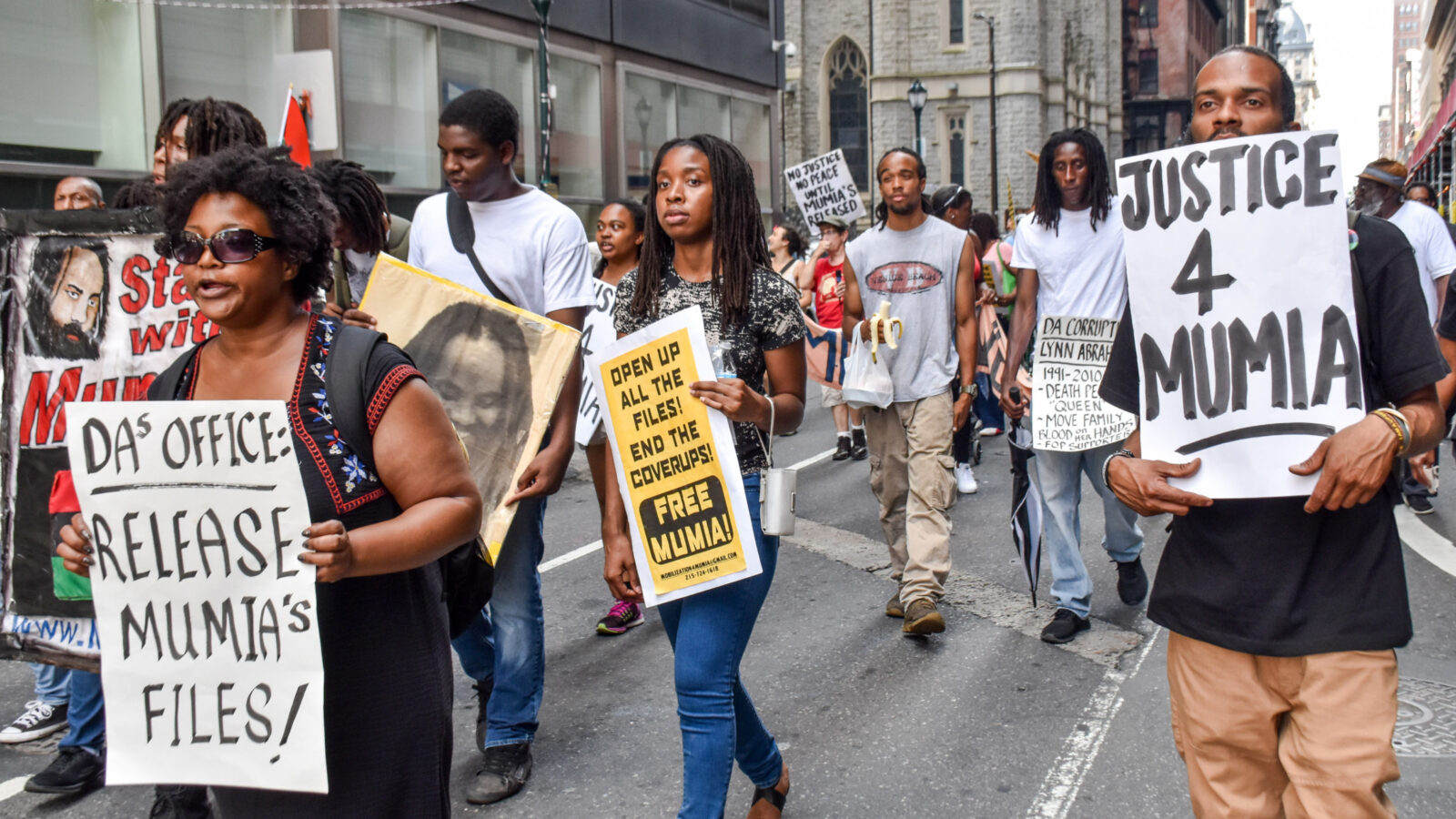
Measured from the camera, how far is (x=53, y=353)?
3445mm

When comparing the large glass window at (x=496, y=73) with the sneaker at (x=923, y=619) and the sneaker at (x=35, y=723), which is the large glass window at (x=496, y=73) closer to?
the sneaker at (x=923, y=619)

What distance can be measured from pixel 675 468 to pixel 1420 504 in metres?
6.60

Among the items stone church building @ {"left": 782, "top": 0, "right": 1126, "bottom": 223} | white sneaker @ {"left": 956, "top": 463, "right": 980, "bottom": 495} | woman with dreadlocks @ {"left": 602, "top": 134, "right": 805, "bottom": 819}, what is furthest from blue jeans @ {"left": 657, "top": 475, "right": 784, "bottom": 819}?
stone church building @ {"left": 782, "top": 0, "right": 1126, "bottom": 223}

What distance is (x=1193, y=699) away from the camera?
2.78 metres

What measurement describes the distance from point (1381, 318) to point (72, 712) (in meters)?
3.84

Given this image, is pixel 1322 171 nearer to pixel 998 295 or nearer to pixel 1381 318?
pixel 1381 318

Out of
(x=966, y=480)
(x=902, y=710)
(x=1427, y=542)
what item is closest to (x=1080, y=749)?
(x=902, y=710)

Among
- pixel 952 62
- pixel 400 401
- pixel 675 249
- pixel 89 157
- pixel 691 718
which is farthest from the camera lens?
pixel 952 62

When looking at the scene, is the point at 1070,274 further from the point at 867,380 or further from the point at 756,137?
the point at 756,137

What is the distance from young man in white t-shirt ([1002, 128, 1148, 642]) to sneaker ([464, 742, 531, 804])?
2444 mm

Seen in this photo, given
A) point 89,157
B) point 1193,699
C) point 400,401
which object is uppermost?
point 89,157

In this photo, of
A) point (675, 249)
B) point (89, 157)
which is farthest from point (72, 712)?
point (89, 157)

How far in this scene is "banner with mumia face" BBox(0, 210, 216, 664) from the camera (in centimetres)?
340

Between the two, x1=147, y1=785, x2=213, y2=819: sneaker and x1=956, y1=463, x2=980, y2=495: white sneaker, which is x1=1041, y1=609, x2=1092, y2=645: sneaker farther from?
x1=956, y1=463, x2=980, y2=495: white sneaker
